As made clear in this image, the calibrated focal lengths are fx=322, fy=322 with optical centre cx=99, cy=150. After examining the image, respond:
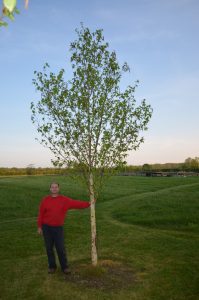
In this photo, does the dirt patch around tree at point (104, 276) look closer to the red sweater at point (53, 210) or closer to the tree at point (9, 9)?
the red sweater at point (53, 210)

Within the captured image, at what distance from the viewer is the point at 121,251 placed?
14.2m

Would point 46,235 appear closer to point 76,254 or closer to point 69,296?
point 69,296

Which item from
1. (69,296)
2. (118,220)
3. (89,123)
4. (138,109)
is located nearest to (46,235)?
(69,296)

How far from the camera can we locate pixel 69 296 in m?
9.18

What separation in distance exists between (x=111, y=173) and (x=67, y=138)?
206 cm

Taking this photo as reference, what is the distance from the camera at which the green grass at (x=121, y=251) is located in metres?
9.58

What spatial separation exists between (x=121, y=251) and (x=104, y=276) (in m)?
3.45

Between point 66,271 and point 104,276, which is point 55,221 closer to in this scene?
point 66,271

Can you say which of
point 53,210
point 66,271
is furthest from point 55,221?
point 66,271

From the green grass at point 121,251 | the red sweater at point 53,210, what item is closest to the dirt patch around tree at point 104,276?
the green grass at point 121,251

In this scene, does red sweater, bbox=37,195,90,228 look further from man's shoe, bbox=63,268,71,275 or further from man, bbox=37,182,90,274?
man's shoe, bbox=63,268,71,275

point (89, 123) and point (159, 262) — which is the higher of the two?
point (89, 123)

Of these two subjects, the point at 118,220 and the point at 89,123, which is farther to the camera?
the point at 118,220

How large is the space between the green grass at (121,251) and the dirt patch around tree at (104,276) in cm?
9
